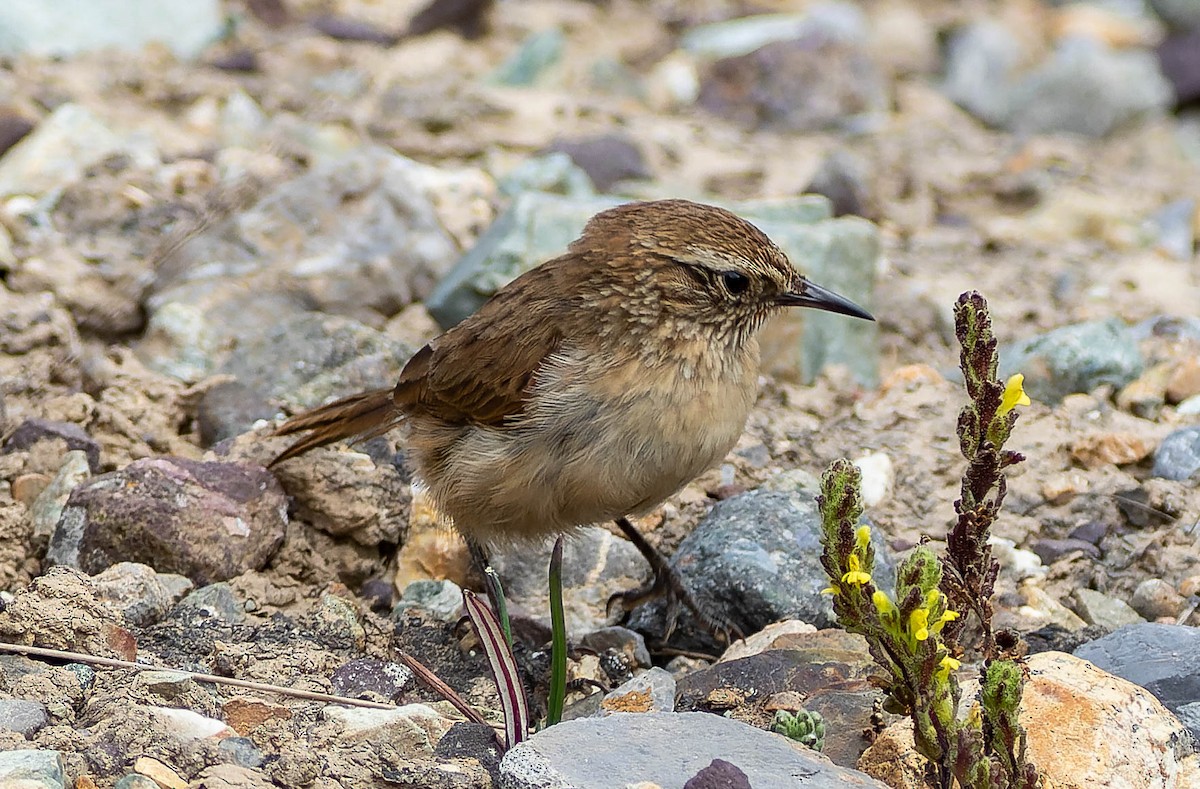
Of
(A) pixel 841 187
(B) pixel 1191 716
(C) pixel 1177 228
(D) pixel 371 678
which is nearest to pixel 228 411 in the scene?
(D) pixel 371 678

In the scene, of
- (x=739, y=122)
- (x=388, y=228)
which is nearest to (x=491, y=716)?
(x=388, y=228)

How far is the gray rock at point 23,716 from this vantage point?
351 centimetres

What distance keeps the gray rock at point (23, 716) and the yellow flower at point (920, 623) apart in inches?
85.9

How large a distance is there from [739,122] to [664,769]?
705 cm

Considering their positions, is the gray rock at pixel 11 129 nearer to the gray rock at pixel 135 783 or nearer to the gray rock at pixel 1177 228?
the gray rock at pixel 135 783

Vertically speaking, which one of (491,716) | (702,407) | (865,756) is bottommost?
(491,716)

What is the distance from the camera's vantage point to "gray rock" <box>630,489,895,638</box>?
187 inches

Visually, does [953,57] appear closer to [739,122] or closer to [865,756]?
[739,122]

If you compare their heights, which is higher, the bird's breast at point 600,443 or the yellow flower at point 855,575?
the yellow flower at point 855,575

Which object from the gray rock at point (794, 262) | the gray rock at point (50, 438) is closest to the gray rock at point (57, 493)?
the gray rock at point (50, 438)

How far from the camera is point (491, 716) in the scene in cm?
431

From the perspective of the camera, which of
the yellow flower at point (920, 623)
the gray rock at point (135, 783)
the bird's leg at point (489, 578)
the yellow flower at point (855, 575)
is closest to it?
the yellow flower at point (920, 623)

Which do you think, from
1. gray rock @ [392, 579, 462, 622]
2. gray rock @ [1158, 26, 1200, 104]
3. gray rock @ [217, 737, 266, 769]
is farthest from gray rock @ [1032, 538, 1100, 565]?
gray rock @ [1158, 26, 1200, 104]

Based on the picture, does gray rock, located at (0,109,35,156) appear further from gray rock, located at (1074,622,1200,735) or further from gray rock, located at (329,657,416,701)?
gray rock, located at (1074,622,1200,735)
